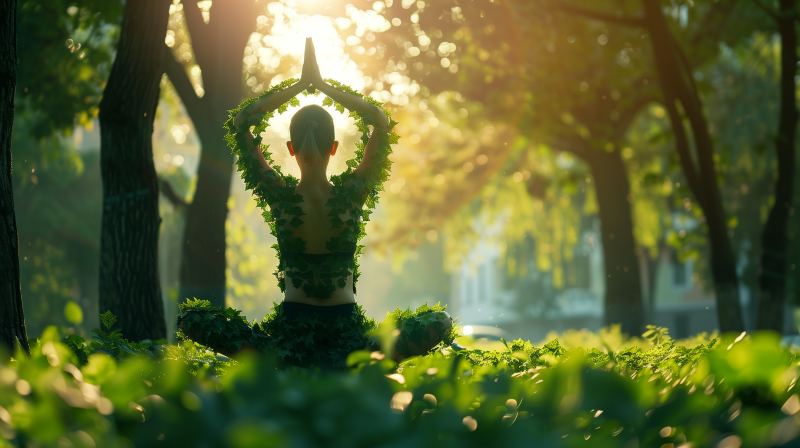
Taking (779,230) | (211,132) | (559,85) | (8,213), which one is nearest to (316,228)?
(8,213)

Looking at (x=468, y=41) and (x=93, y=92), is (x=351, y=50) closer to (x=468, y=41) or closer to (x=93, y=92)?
(x=468, y=41)

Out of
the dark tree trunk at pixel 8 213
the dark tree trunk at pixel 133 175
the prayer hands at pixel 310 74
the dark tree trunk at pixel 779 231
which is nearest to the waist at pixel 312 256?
the prayer hands at pixel 310 74

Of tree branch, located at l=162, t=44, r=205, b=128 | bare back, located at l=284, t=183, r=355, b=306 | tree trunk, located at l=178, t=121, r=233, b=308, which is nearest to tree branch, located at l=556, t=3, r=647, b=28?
tree trunk, located at l=178, t=121, r=233, b=308

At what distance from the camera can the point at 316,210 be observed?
11.5ft

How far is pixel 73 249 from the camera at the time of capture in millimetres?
21219

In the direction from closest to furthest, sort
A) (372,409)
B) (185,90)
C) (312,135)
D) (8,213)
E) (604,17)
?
(372,409), (8,213), (312,135), (185,90), (604,17)

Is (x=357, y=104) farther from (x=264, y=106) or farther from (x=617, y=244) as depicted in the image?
(x=617, y=244)

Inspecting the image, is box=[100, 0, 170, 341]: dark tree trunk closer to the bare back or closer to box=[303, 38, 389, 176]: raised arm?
box=[303, 38, 389, 176]: raised arm

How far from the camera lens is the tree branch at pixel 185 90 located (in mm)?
6859

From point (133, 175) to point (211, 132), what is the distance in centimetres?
192

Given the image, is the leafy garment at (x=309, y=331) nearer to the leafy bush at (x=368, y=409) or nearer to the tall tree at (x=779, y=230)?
the leafy bush at (x=368, y=409)

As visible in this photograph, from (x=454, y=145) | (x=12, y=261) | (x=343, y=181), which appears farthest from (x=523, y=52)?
(x=12, y=261)

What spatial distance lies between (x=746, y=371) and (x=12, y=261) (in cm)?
317

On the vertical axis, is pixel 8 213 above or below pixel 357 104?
below
